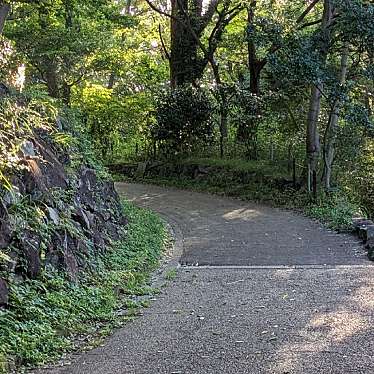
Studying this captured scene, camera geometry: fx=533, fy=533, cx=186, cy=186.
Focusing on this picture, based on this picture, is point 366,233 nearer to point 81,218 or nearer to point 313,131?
point 313,131

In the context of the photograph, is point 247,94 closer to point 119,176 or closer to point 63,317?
point 119,176

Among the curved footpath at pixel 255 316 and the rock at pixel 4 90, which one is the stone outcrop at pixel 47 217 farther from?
the curved footpath at pixel 255 316

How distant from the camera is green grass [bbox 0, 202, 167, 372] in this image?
4023 millimetres

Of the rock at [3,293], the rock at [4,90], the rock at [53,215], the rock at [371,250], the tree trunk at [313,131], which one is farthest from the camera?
the tree trunk at [313,131]

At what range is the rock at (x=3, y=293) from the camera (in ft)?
14.0

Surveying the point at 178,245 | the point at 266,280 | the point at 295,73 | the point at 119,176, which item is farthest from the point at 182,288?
the point at 119,176

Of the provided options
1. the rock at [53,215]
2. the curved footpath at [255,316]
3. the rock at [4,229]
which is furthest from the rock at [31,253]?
the curved footpath at [255,316]

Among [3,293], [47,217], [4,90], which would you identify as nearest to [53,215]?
[47,217]

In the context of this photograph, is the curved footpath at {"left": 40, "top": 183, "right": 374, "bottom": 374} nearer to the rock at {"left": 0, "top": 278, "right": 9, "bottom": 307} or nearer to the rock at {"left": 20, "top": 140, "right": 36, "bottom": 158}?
the rock at {"left": 0, "top": 278, "right": 9, "bottom": 307}

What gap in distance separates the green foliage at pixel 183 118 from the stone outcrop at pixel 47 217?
1050 cm

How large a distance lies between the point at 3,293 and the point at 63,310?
0.71 metres

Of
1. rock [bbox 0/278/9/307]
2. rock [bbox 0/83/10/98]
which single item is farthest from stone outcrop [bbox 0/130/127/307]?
rock [bbox 0/83/10/98]

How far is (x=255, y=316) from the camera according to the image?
511cm

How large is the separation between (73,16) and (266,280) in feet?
35.2
